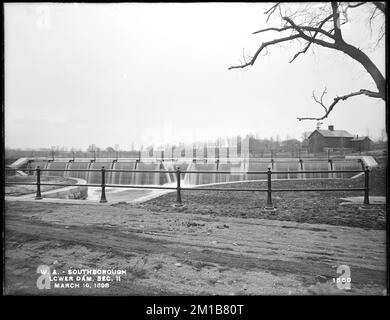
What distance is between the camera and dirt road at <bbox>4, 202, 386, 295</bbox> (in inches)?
108

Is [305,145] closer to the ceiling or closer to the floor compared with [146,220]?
closer to the ceiling

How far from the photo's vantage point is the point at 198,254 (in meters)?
3.36

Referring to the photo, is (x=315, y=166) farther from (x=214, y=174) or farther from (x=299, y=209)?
(x=299, y=209)

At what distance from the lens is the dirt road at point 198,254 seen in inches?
108

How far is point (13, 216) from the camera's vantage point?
533 centimetres

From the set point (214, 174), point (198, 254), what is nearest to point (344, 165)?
point (214, 174)

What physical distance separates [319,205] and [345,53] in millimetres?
4371

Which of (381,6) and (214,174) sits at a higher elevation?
(381,6)

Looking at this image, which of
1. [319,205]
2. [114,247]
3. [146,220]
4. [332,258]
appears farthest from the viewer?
[319,205]
